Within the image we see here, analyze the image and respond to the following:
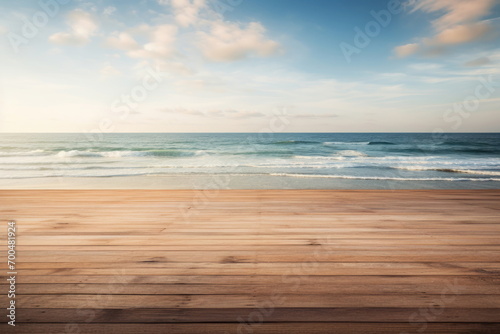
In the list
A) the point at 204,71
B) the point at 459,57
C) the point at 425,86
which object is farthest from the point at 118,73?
the point at 425,86

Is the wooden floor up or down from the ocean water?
up

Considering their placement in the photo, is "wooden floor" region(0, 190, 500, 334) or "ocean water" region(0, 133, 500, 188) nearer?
"wooden floor" region(0, 190, 500, 334)

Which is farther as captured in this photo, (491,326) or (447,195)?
(447,195)

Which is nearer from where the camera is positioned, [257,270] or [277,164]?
[257,270]

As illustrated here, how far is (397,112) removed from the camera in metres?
16.1

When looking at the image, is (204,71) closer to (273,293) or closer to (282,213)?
(282,213)

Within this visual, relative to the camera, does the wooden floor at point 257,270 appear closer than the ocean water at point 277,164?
Yes

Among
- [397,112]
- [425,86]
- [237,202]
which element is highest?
[425,86]

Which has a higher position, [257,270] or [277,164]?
[257,270]

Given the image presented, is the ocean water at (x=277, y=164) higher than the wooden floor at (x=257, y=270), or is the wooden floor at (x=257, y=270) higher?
the wooden floor at (x=257, y=270)

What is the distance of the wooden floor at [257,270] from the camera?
3.91 ft

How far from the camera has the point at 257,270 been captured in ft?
5.51

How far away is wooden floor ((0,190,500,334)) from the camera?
1192 millimetres

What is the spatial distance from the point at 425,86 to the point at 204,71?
1170cm
